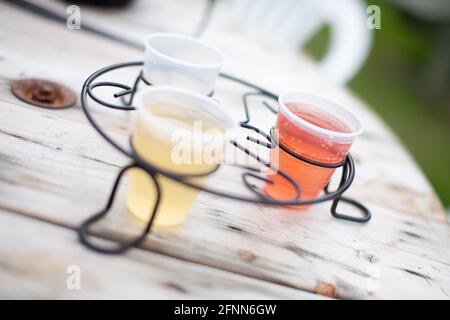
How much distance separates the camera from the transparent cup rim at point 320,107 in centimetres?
53

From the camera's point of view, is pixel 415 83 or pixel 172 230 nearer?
pixel 172 230

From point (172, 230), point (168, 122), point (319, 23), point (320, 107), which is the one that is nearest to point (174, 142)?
point (168, 122)

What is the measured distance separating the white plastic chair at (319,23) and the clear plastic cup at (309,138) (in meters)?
0.62

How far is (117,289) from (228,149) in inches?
13.0

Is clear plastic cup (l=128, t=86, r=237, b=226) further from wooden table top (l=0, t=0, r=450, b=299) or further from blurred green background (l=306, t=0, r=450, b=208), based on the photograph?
blurred green background (l=306, t=0, r=450, b=208)

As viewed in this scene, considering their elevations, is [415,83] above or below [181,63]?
below

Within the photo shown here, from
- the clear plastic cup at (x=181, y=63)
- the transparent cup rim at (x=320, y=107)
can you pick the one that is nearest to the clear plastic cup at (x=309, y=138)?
the transparent cup rim at (x=320, y=107)

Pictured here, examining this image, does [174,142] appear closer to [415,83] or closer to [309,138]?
[309,138]

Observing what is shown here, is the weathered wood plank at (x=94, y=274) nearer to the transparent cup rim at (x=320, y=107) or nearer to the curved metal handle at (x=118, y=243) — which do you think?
the curved metal handle at (x=118, y=243)

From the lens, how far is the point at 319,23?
1526mm

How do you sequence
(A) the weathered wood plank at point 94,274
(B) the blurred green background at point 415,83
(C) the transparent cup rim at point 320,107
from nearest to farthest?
(A) the weathered wood plank at point 94,274, (C) the transparent cup rim at point 320,107, (B) the blurred green background at point 415,83

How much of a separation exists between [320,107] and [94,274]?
36 centimetres

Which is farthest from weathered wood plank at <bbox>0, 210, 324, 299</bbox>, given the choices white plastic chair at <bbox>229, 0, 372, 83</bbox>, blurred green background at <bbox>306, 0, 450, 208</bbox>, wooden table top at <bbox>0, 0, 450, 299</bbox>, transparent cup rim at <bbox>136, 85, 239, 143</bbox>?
blurred green background at <bbox>306, 0, 450, 208</bbox>
